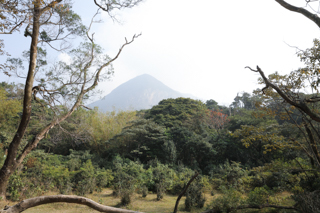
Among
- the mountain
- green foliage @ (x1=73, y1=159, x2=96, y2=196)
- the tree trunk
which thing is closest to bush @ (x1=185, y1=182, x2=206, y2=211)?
green foliage @ (x1=73, y1=159, x2=96, y2=196)

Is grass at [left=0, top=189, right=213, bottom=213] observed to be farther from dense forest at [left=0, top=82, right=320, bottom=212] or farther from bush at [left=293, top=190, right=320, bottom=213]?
bush at [left=293, top=190, right=320, bottom=213]

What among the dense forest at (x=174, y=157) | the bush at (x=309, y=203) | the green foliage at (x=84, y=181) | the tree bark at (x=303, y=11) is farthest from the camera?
the green foliage at (x=84, y=181)

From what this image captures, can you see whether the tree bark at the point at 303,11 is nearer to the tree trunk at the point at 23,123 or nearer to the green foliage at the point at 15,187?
the tree trunk at the point at 23,123

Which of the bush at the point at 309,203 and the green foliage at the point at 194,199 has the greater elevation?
the bush at the point at 309,203

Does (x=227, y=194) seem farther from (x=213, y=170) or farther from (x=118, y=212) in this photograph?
(x=213, y=170)

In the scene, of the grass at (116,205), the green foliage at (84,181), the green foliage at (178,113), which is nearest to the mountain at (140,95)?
the green foliage at (178,113)

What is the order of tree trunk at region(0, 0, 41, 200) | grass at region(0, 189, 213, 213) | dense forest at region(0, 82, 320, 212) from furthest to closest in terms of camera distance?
grass at region(0, 189, 213, 213)
dense forest at region(0, 82, 320, 212)
tree trunk at region(0, 0, 41, 200)

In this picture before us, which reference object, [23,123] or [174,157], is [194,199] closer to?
[23,123]

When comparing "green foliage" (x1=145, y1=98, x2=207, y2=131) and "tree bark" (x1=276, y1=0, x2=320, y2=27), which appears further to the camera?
"green foliage" (x1=145, y1=98, x2=207, y2=131)

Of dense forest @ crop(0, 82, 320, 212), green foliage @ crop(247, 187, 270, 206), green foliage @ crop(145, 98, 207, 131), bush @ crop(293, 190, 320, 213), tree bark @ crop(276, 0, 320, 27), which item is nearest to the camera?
tree bark @ crop(276, 0, 320, 27)

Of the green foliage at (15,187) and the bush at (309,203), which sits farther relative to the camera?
the green foliage at (15,187)

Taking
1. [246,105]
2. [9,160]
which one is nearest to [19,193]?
[9,160]

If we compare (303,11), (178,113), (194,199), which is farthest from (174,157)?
(303,11)

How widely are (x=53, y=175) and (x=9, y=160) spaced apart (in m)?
3.60
